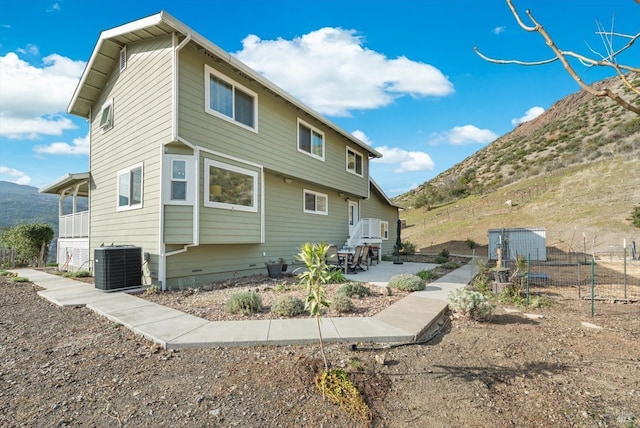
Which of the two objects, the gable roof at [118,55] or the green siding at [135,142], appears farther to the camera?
the green siding at [135,142]

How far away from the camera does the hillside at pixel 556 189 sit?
816 inches

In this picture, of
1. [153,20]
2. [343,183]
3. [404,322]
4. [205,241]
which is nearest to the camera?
[404,322]

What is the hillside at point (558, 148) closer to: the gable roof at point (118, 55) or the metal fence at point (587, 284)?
the metal fence at point (587, 284)

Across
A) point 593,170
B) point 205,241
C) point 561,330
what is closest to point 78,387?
point 205,241

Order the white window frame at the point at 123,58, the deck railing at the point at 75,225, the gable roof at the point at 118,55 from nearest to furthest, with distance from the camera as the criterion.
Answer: the gable roof at the point at 118,55
the white window frame at the point at 123,58
the deck railing at the point at 75,225

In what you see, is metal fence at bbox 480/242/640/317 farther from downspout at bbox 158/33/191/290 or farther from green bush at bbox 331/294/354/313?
downspout at bbox 158/33/191/290

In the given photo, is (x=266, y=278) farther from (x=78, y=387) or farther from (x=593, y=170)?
(x=593, y=170)

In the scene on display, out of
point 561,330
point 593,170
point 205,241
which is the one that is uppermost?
point 593,170

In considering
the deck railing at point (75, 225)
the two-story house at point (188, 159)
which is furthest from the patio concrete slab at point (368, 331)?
the deck railing at point (75, 225)

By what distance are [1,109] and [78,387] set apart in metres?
18.2

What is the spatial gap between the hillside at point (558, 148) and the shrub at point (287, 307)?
3383 cm

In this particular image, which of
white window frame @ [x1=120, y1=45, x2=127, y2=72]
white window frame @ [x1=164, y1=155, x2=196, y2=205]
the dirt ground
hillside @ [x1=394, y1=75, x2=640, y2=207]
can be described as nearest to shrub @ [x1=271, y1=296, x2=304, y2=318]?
the dirt ground

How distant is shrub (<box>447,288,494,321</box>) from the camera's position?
5371 millimetres

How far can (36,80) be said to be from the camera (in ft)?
41.3
